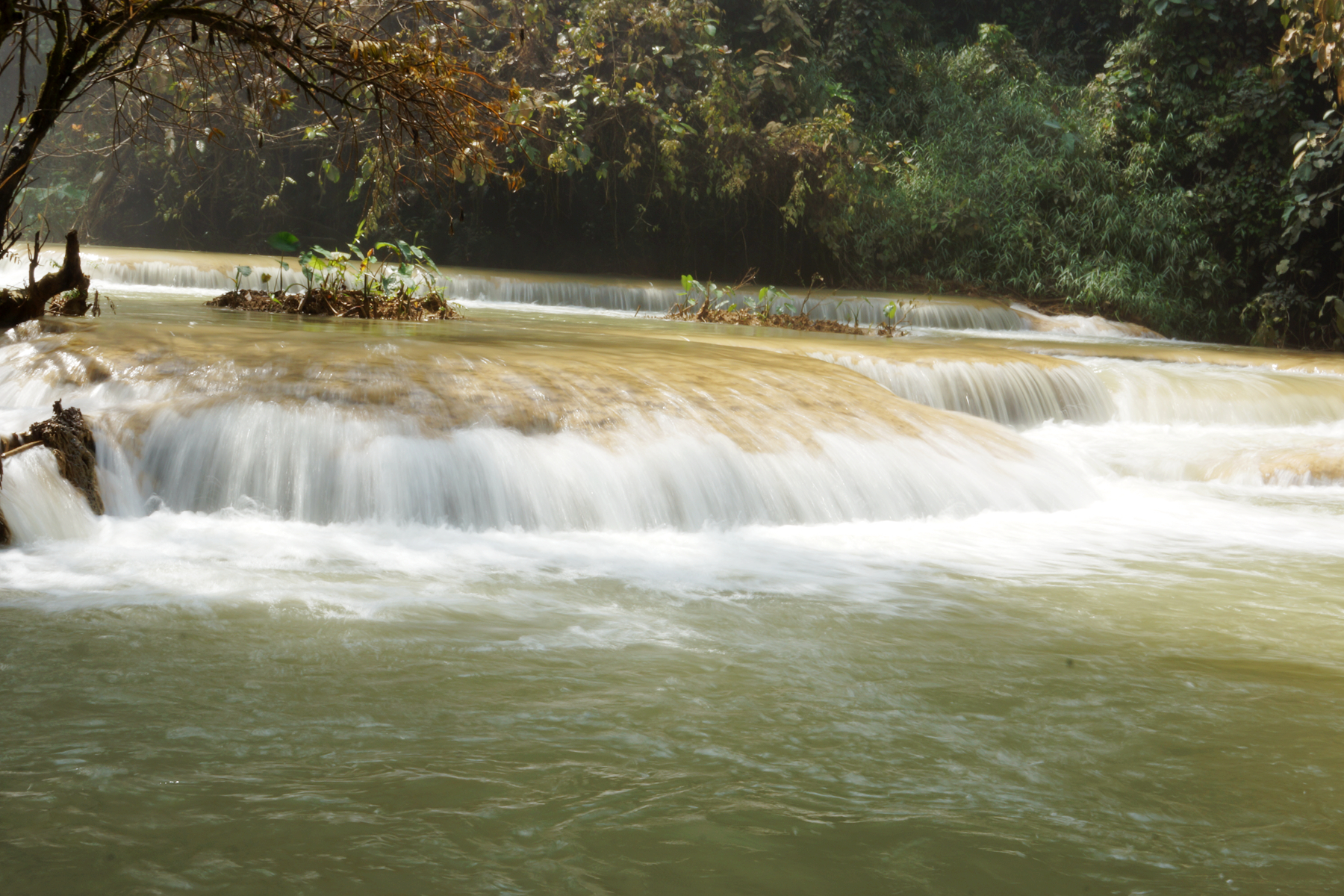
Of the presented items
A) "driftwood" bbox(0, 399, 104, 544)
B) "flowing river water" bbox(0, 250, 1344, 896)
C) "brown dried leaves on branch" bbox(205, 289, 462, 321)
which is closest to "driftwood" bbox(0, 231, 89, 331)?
"flowing river water" bbox(0, 250, 1344, 896)

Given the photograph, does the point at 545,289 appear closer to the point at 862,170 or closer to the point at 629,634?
the point at 862,170

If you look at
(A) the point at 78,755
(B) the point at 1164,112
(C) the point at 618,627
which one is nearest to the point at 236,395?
(C) the point at 618,627

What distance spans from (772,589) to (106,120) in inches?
907

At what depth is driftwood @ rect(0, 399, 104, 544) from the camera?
439cm

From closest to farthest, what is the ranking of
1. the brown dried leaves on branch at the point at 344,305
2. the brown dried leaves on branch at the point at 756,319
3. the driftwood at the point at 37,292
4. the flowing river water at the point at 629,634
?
the flowing river water at the point at 629,634 < the driftwood at the point at 37,292 < the brown dried leaves on branch at the point at 344,305 < the brown dried leaves on branch at the point at 756,319

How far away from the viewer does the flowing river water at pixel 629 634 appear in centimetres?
206

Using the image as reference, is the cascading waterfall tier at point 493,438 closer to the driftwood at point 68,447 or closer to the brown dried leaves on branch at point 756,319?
the driftwood at point 68,447

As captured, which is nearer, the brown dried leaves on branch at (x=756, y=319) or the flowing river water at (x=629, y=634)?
the flowing river water at (x=629, y=634)

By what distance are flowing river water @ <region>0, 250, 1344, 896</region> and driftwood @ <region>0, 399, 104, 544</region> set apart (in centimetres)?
7

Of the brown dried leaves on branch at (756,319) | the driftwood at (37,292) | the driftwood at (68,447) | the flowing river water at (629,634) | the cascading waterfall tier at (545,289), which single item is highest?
the cascading waterfall tier at (545,289)

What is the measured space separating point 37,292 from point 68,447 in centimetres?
237

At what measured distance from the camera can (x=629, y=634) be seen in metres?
3.38

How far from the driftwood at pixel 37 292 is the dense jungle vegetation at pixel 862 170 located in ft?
28.4

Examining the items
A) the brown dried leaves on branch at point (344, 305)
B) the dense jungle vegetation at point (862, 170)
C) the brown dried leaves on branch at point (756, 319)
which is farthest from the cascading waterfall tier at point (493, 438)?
the dense jungle vegetation at point (862, 170)
